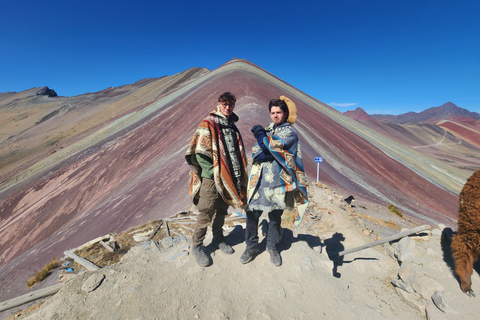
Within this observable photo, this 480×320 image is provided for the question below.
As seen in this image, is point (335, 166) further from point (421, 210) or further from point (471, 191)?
point (471, 191)

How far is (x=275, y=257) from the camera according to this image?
2.44m

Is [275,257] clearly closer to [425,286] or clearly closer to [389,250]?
[425,286]

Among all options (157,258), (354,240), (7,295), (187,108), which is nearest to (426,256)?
(354,240)

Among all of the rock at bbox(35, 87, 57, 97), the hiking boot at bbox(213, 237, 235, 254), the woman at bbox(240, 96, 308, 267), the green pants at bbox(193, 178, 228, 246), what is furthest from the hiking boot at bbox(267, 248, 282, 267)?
the rock at bbox(35, 87, 57, 97)

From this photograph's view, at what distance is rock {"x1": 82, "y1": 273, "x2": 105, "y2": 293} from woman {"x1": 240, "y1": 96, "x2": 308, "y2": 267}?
56.8 inches

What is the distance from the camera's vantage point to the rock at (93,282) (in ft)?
6.41

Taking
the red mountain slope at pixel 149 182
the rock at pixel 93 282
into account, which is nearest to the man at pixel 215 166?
the rock at pixel 93 282

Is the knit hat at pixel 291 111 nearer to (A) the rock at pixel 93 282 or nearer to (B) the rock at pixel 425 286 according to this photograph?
(A) the rock at pixel 93 282

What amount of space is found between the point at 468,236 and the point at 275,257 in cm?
243

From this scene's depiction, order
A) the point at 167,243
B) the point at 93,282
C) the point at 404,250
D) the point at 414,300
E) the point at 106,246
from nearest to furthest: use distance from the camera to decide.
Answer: the point at 93,282, the point at 414,300, the point at 167,243, the point at 404,250, the point at 106,246

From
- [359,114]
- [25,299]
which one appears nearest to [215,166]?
[25,299]

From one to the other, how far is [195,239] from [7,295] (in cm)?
523

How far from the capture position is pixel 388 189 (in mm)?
10773

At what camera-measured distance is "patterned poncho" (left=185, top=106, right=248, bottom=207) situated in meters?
2.13
